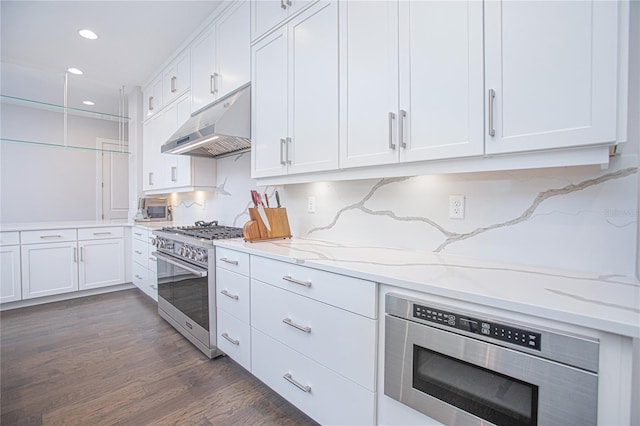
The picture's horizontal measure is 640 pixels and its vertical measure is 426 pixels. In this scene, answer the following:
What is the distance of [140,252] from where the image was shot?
3693 millimetres

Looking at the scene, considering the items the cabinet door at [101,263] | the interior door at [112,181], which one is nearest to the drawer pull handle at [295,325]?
the cabinet door at [101,263]

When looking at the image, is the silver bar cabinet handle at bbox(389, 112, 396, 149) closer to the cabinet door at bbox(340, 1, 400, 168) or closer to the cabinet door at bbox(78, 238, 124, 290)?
the cabinet door at bbox(340, 1, 400, 168)

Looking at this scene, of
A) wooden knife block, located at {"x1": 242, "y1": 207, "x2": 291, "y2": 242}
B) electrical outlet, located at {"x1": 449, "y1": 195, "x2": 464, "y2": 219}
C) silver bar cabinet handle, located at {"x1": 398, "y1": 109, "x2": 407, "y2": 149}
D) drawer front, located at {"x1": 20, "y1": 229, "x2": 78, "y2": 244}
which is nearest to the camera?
silver bar cabinet handle, located at {"x1": 398, "y1": 109, "x2": 407, "y2": 149}

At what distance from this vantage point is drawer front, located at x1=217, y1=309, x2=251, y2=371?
74.5 inches

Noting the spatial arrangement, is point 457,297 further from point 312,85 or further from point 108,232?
point 108,232

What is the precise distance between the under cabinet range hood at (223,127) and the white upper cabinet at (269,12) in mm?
397

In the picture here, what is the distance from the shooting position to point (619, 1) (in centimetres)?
89

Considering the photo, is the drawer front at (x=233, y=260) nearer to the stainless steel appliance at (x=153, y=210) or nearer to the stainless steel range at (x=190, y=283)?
the stainless steel range at (x=190, y=283)

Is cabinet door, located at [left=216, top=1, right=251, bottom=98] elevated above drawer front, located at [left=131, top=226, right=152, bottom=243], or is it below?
above

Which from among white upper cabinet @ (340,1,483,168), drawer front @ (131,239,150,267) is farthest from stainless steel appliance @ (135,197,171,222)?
white upper cabinet @ (340,1,483,168)

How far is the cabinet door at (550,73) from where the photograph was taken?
92 cm

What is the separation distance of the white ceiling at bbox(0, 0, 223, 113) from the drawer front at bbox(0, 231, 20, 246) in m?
1.90

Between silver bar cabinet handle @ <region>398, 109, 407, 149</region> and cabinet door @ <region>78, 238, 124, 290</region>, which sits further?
cabinet door @ <region>78, 238, 124, 290</region>

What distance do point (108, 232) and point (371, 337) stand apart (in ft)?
13.2
